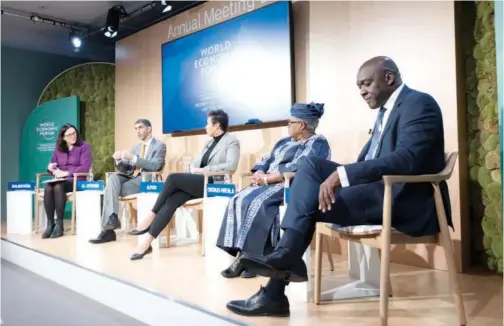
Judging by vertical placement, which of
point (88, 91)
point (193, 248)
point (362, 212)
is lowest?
point (193, 248)

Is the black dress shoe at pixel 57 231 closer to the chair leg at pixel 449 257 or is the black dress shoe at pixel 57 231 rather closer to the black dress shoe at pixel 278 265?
the black dress shoe at pixel 278 265

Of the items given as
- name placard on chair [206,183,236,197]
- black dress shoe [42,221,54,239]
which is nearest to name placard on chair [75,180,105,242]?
black dress shoe [42,221,54,239]

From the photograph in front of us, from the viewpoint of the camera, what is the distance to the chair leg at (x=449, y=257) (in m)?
1.73

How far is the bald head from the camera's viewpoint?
187 cm

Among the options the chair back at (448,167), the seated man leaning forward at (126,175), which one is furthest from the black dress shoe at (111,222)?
the chair back at (448,167)

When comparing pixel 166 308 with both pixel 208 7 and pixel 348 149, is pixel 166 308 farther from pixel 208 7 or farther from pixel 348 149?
pixel 208 7

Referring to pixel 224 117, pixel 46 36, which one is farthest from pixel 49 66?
pixel 224 117

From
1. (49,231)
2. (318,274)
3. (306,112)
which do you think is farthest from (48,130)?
(318,274)

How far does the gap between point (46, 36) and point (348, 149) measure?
5.26 meters

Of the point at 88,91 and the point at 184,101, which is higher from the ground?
the point at 88,91

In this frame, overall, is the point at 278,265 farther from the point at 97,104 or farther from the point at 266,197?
the point at 97,104

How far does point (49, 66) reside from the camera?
7457 mm

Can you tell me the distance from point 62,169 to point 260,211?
314 centimetres

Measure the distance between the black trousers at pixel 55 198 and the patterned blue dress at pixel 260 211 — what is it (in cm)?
252
